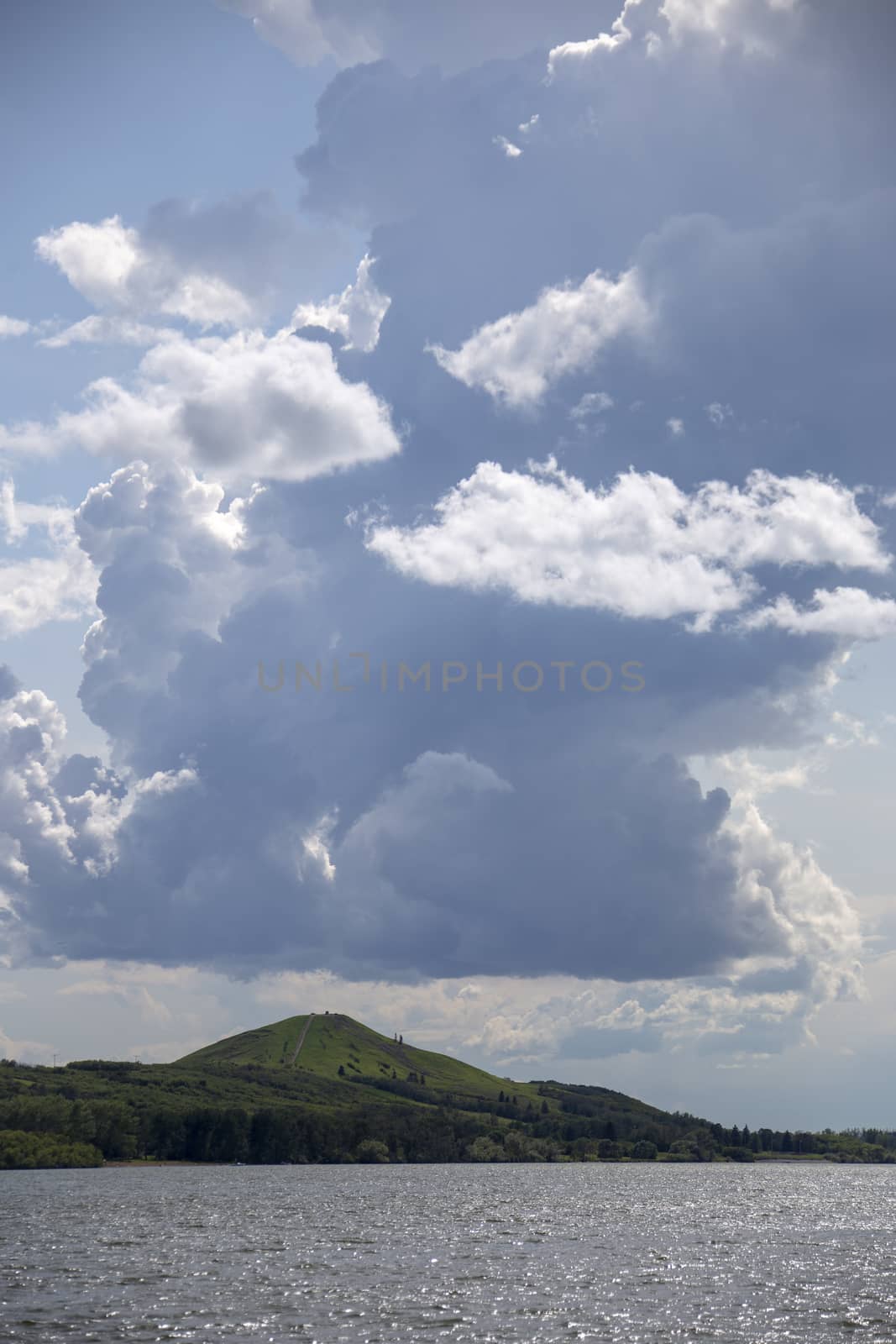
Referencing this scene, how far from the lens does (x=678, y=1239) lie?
182m

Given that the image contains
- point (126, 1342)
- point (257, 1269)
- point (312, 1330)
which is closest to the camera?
point (126, 1342)

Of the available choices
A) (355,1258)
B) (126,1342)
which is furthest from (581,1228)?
(126,1342)

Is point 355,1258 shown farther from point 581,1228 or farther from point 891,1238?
point 891,1238

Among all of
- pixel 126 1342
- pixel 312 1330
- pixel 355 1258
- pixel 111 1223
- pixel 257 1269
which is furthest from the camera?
pixel 111 1223

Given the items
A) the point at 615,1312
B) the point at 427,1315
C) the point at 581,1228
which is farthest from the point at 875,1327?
the point at 581,1228

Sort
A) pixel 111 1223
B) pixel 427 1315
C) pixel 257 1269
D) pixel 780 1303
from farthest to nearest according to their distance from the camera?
pixel 111 1223 → pixel 257 1269 → pixel 780 1303 → pixel 427 1315

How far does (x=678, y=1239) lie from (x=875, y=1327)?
299ft

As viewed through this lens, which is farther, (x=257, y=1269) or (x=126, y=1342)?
(x=257, y=1269)

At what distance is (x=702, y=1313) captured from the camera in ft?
342

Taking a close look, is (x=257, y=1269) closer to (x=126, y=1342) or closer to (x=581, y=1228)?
(x=126, y=1342)

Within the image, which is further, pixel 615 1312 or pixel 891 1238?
pixel 891 1238

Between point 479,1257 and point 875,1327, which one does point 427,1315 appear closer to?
point 875,1327

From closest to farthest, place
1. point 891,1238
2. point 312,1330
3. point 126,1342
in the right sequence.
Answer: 1. point 126,1342
2. point 312,1330
3. point 891,1238

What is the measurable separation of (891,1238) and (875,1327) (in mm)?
111400
